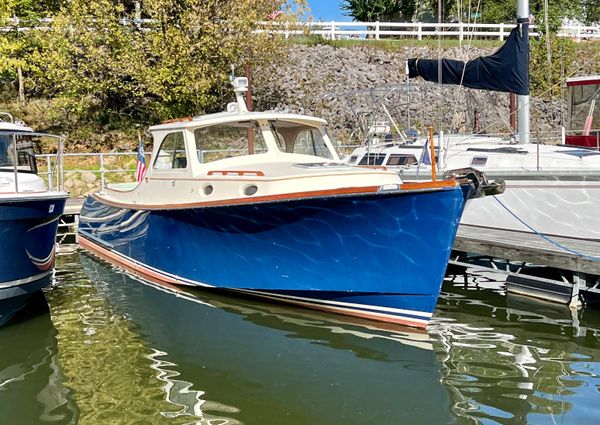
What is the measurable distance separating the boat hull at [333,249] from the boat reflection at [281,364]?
343 mm

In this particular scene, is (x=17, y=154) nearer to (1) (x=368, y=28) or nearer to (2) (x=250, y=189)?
(2) (x=250, y=189)

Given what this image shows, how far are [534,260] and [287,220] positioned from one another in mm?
3804

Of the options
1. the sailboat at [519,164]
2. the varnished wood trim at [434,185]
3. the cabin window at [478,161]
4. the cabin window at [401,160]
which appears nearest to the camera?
the varnished wood trim at [434,185]

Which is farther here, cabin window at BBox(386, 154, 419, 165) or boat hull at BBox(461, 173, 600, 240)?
cabin window at BBox(386, 154, 419, 165)

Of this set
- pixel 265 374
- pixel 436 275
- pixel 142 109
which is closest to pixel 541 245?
pixel 436 275

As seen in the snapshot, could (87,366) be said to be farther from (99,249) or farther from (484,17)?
(484,17)

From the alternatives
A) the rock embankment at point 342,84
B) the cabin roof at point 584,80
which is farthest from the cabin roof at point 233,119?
the rock embankment at point 342,84

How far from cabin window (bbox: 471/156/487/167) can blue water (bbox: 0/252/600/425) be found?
3047 mm

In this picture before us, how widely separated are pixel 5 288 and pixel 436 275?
17.4ft

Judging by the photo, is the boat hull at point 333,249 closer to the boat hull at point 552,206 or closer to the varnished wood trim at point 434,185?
the varnished wood trim at point 434,185

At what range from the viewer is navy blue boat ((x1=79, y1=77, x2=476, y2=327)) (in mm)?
7625

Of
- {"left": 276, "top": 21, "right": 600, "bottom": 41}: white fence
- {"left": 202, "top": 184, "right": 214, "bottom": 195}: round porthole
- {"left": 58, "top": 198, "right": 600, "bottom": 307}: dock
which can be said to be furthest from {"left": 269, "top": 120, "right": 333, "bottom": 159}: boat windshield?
{"left": 276, "top": 21, "right": 600, "bottom": 41}: white fence

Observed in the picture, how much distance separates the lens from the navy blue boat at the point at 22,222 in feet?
25.9

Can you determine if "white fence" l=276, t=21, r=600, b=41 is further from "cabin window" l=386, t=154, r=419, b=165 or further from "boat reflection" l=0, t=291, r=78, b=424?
"boat reflection" l=0, t=291, r=78, b=424
